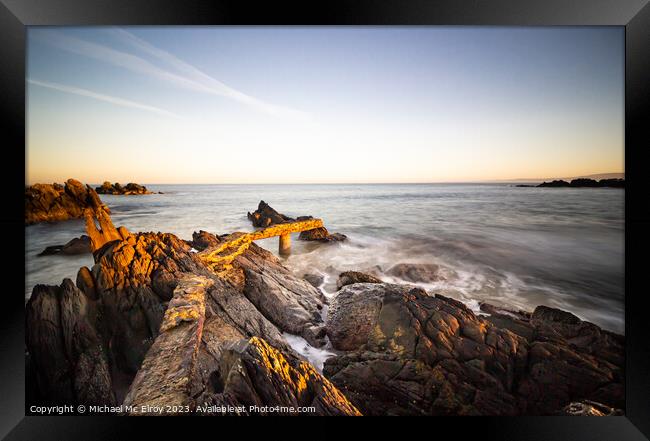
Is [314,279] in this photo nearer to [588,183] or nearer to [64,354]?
[64,354]

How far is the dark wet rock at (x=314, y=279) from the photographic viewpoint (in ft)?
11.4

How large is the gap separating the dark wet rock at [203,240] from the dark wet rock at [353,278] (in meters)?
1.95

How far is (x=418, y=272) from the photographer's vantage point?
10.5ft

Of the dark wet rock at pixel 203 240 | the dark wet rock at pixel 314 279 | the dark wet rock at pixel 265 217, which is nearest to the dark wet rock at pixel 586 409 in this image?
the dark wet rock at pixel 314 279

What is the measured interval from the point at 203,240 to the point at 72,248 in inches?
59.7

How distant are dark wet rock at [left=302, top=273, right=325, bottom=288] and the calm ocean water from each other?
3.2 inches

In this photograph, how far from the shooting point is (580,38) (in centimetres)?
272

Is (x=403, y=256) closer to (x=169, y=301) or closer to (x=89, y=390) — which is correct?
(x=169, y=301)

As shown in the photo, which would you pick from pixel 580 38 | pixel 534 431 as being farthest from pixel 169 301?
pixel 580 38

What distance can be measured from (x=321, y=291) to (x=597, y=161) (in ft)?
13.2

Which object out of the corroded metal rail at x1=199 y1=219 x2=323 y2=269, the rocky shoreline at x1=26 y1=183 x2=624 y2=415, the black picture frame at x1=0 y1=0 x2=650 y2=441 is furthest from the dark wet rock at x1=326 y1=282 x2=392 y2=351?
the corroded metal rail at x1=199 y1=219 x2=323 y2=269

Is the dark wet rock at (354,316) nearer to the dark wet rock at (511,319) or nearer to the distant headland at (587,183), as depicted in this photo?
the dark wet rock at (511,319)

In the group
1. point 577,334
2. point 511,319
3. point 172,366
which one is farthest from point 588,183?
point 172,366
